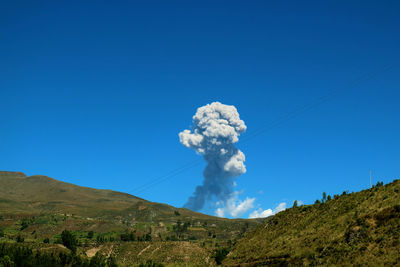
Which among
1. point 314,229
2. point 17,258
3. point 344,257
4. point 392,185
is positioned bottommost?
point 17,258

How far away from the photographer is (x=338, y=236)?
190 feet

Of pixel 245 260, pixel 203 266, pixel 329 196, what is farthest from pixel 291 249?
pixel 203 266

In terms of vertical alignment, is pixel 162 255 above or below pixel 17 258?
above

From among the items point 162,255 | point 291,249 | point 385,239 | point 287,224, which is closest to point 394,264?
point 385,239

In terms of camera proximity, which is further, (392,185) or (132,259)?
(132,259)

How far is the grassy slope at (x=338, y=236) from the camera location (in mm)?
48156

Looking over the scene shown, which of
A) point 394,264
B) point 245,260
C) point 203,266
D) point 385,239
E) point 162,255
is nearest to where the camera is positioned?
point 394,264

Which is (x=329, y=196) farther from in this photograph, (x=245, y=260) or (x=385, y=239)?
(x=385, y=239)

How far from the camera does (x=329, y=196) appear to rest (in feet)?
295

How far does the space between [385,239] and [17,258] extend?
311 ft

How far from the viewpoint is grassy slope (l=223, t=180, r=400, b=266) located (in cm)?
4816

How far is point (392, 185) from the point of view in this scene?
66.4 meters

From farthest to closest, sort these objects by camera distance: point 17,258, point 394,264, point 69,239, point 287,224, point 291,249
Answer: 1. point 69,239
2. point 17,258
3. point 287,224
4. point 291,249
5. point 394,264

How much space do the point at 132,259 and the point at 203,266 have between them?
38976 mm
